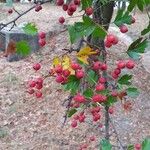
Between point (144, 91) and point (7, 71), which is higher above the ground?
point (144, 91)

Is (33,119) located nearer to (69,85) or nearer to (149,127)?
(149,127)

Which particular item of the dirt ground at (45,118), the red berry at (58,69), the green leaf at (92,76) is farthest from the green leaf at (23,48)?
the dirt ground at (45,118)

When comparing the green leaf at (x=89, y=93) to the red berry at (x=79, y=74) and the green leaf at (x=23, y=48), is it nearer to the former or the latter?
the red berry at (x=79, y=74)

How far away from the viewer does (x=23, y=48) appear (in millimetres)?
1858

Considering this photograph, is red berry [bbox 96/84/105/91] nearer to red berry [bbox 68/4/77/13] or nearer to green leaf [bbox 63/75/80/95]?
green leaf [bbox 63/75/80/95]

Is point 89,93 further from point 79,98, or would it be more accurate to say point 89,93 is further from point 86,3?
point 86,3

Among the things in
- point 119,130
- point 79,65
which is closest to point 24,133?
point 119,130

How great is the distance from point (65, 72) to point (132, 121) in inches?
147

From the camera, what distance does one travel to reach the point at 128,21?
1.77 metres

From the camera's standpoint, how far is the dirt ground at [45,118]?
16.5ft

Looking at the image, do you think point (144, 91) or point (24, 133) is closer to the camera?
point (24, 133)

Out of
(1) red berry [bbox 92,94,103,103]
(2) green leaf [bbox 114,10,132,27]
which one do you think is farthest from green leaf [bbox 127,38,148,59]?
(1) red berry [bbox 92,94,103,103]

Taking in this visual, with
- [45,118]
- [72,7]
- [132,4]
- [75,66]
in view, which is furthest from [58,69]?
[45,118]

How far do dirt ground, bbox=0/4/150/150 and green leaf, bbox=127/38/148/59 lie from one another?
8.21ft
